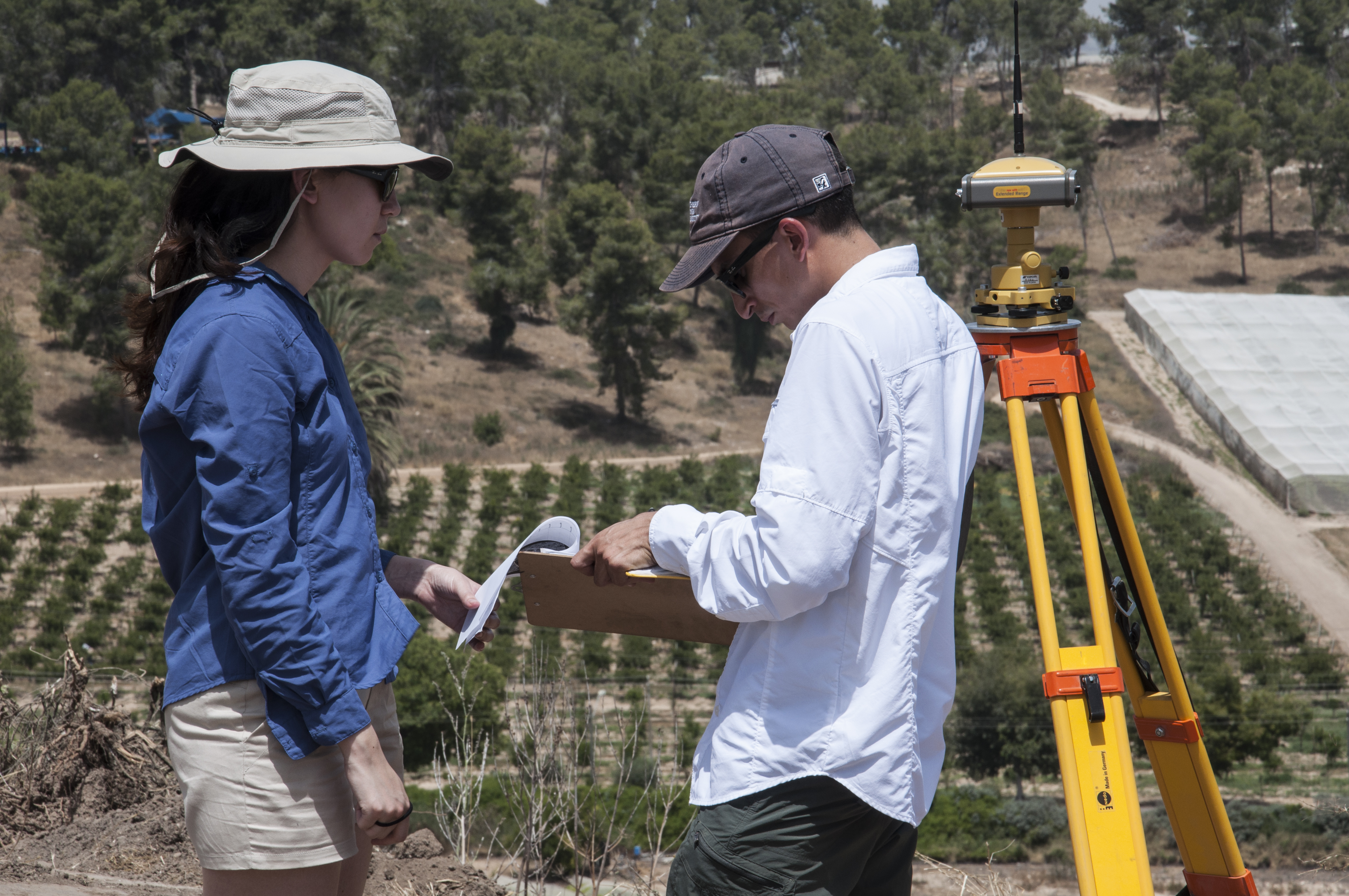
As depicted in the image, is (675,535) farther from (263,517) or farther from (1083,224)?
(1083,224)

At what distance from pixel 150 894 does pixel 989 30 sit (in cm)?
7163

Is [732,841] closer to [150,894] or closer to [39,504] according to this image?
[150,894]

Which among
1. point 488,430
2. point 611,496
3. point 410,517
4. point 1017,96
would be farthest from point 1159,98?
point 1017,96

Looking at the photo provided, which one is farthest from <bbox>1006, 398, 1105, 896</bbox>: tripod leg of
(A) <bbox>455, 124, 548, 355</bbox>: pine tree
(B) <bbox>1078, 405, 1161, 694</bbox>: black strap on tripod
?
(A) <bbox>455, 124, 548, 355</bbox>: pine tree

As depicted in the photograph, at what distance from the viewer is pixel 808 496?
4.15 feet

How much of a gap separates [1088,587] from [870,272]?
0.90 m

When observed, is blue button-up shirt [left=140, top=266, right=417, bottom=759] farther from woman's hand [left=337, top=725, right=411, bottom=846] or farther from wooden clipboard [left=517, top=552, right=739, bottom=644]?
wooden clipboard [left=517, top=552, right=739, bottom=644]

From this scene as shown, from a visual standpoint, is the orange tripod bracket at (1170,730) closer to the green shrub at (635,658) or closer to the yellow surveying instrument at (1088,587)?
the yellow surveying instrument at (1088,587)

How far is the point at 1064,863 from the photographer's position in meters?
13.9

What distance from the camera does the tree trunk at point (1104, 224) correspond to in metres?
46.2

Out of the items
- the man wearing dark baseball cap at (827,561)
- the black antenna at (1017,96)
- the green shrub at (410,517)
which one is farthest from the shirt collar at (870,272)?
the green shrub at (410,517)

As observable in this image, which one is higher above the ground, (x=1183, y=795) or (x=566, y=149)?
(x=566, y=149)

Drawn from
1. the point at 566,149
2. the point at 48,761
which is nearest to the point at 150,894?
the point at 48,761

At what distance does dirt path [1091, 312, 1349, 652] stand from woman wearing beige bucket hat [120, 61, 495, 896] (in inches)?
849
